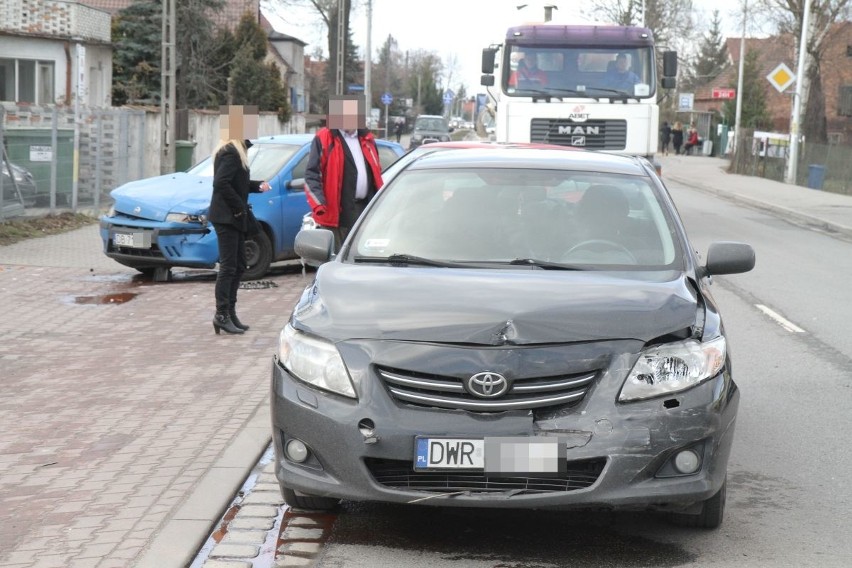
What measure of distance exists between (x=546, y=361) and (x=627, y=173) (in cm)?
202

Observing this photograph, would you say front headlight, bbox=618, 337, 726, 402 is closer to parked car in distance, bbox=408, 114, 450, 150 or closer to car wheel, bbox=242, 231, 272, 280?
car wheel, bbox=242, 231, 272, 280

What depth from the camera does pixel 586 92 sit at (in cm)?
1822

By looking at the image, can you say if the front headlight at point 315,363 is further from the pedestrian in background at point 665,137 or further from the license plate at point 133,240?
the pedestrian in background at point 665,137

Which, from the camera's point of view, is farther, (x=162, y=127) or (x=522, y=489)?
(x=162, y=127)

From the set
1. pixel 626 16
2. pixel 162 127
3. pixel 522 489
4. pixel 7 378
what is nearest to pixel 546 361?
pixel 522 489

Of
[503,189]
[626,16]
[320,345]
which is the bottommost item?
[320,345]

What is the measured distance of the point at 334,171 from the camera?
10.2 m

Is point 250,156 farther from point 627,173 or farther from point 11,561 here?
point 11,561

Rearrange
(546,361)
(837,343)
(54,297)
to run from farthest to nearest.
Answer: (54,297)
(837,343)
(546,361)

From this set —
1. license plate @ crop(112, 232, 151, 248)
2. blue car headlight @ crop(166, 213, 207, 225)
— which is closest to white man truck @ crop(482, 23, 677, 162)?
blue car headlight @ crop(166, 213, 207, 225)

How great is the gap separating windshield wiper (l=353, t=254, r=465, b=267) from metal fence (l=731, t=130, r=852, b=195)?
103ft

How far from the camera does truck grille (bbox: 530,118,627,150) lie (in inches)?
715

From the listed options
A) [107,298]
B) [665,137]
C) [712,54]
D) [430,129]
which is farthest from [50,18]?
[712,54]

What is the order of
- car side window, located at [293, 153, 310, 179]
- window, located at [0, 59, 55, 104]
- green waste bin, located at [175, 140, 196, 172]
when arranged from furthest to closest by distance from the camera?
window, located at [0, 59, 55, 104], green waste bin, located at [175, 140, 196, 172], car side window, located at [293, 153, 310, 179]
